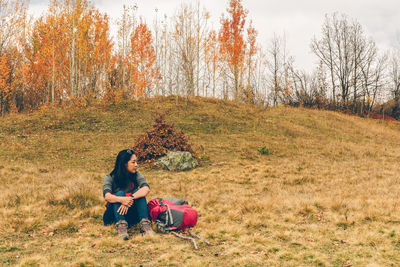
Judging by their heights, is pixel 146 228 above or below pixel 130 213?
below

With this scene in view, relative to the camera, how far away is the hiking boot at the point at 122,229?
4652mm

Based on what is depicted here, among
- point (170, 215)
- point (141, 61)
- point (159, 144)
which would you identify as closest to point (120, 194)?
point (170, 215)

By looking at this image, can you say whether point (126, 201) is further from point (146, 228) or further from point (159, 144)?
point (159, 144)

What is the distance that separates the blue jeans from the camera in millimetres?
4816

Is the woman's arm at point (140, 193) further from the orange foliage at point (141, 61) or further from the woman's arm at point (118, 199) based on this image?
the orange foliage at point (141, 61)

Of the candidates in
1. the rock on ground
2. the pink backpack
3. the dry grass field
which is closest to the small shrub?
the dry grass field

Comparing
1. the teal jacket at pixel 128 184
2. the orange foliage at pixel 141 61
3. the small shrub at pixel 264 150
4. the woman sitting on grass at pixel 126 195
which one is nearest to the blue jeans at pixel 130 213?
the woman sitting on grass at pixel 126 195

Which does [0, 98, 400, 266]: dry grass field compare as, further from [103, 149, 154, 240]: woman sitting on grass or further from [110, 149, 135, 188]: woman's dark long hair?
[110, 149, 135, 188]: woman's dark long hair

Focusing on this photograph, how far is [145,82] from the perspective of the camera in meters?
32.5

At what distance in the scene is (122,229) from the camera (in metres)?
4.74

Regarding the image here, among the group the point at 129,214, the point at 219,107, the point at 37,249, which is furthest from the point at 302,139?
the point at 37,249

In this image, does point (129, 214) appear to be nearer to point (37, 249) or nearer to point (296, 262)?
point (37, 249)

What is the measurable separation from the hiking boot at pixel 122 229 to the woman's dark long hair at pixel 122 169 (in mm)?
640

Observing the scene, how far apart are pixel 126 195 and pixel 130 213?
0.43 meters
